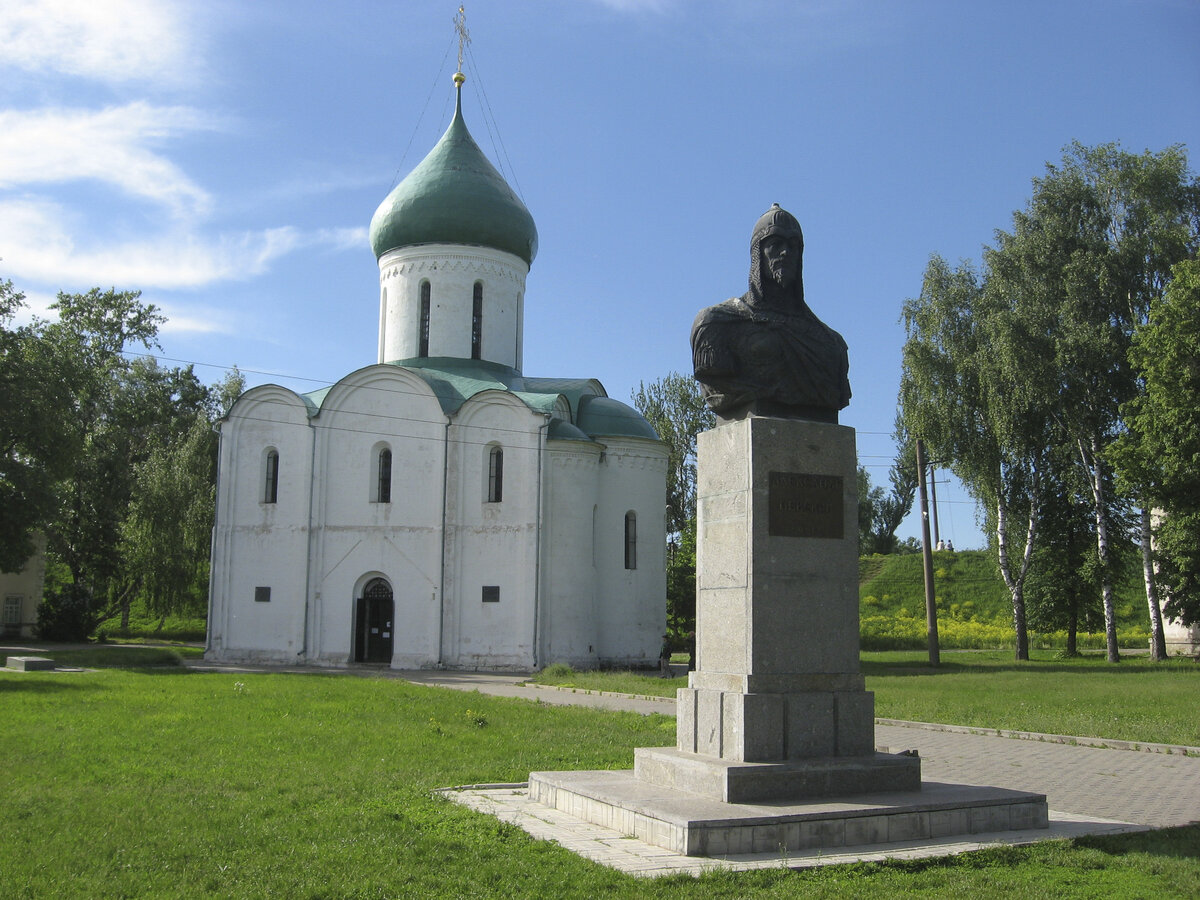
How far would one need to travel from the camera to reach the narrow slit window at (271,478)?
94.7ft

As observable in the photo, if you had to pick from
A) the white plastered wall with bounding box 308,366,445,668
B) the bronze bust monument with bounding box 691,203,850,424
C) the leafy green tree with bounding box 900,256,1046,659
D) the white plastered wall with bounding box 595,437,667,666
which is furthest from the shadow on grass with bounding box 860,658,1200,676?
the bronze bust monument with bounding box 691,203,850,424

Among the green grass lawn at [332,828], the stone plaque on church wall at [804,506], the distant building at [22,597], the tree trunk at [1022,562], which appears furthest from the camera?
the distant building at [22,597]

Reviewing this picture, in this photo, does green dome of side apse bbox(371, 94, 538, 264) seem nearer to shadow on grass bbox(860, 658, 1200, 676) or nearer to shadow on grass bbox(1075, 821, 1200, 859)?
shadow on grass bbox(860, 658, 1200, 676)

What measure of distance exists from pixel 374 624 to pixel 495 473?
17.1ft

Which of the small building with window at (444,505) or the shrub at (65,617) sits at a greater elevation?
the small building with window at (444,505)

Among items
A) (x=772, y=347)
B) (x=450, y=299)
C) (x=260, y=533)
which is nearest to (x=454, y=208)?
(x=450, y=299)

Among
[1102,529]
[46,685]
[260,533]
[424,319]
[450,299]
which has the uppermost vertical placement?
[450,299]

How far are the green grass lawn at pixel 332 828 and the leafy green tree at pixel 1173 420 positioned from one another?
1543 centimetres

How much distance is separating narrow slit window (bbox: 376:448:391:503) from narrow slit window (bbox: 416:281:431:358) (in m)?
3.76

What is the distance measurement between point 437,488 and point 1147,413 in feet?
56.4

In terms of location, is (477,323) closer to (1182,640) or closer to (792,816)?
(792,816)

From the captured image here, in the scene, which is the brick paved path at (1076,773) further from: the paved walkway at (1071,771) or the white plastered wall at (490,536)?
the white plastered wall at (490,536)

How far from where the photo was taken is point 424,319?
30734 mm

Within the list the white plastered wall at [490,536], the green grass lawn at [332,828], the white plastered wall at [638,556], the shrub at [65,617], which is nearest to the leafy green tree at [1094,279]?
the white plastered wall at [638,556]
